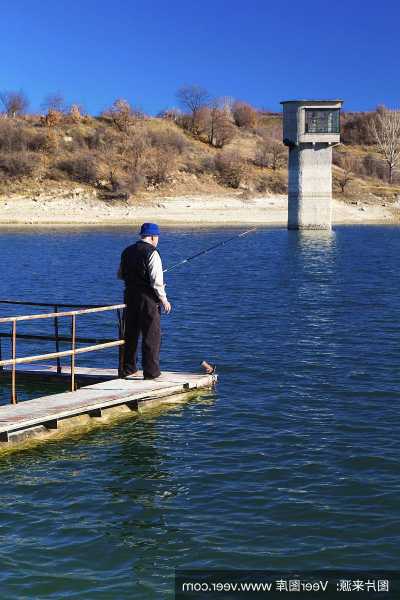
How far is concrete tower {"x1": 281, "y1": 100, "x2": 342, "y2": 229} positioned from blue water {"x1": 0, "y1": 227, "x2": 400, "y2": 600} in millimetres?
52890

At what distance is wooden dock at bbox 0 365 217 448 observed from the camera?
11791 millimetres

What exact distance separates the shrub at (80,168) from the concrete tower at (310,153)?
93.0ft

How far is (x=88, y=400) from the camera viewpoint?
1278 centimetres

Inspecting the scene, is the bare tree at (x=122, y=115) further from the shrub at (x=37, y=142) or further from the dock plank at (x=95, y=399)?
the dock plank at (x=95, y=399)

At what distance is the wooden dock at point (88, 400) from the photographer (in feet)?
38.7

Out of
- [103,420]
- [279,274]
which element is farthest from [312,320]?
[279,274]

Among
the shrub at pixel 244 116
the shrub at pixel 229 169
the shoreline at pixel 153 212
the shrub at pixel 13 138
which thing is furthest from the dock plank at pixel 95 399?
the shrub at pixel 244 116

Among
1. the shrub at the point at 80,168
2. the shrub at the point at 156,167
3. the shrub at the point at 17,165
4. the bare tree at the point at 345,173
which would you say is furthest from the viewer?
the bare tree at the point at 345,173

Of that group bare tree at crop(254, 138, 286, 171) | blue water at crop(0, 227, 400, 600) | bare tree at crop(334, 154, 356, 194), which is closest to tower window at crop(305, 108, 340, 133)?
bare tree at crop(334, 154, 356, 194)

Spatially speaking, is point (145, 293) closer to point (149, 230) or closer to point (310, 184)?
point (149, 230)

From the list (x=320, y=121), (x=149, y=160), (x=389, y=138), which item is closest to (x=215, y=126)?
(x=149, y=160)

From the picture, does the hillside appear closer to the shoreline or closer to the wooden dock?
the shoreline

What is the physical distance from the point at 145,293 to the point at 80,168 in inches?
3298

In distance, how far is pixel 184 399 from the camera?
14.4 m
